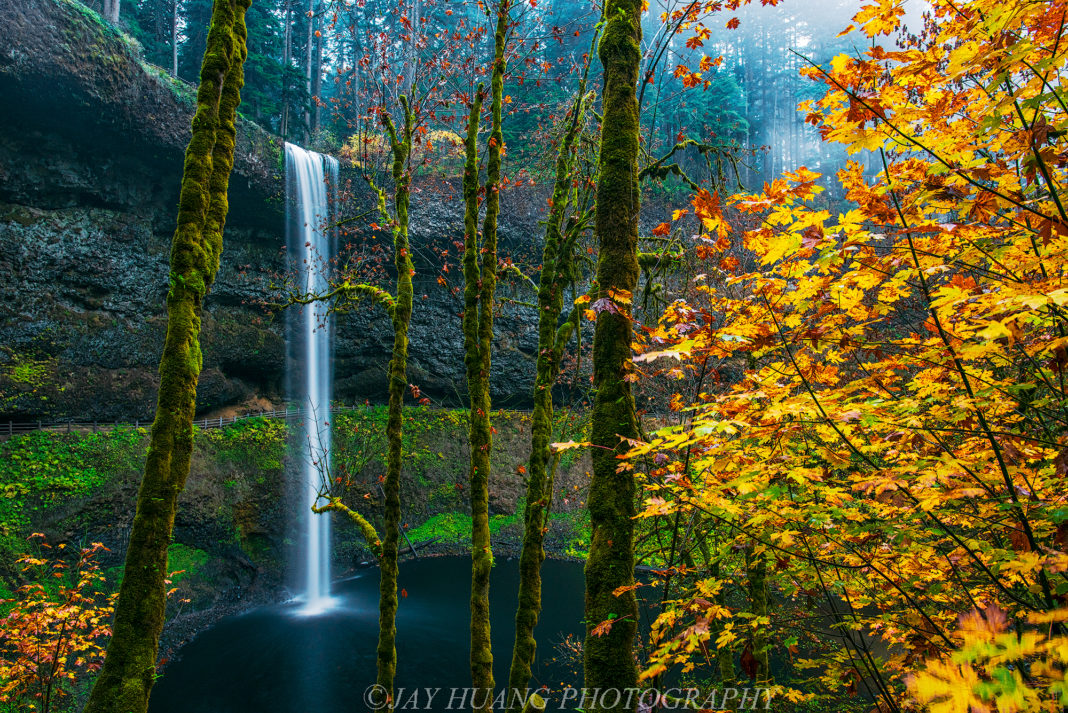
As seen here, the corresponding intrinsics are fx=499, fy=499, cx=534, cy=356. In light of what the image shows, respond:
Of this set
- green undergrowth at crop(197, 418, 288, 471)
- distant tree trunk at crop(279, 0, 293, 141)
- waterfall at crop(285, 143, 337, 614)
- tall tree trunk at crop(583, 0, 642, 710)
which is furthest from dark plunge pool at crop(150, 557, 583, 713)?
distant tree trunk at crop(279, 0, 293, 141)

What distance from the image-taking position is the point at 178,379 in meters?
3.24

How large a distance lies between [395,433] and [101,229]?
52.6 feet


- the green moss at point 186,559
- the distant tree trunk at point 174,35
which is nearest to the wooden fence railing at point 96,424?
the green moss at point 186,559

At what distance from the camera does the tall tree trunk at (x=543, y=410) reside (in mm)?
4480

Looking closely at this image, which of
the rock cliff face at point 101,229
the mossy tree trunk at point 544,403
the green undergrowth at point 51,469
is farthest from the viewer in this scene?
the rock cliff face at point 101,229

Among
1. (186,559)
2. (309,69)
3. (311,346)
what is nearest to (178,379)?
(186,559)

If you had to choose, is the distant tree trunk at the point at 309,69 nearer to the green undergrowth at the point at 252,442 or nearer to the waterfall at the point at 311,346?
the waterfall at the point at 311,346

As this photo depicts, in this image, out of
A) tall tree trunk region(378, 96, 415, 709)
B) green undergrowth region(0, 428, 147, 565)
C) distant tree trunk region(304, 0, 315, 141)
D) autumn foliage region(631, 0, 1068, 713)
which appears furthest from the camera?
distant tree trunk region(304, 0, 315, 141)

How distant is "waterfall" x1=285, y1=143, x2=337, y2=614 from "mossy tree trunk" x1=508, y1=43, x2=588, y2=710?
1144cm

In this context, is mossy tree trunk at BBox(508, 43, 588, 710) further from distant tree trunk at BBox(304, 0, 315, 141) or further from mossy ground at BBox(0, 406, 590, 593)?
distant tree trunk at BBox(304, 0, 315, 141)

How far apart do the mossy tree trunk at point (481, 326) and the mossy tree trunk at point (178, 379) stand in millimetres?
2142

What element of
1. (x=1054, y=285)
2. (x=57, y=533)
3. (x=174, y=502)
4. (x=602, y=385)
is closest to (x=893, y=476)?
(x=1054, y=285)

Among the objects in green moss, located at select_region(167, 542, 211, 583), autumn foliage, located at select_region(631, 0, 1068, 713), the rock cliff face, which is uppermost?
the rock cliff face

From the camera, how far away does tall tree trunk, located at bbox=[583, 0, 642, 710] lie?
2293mm
